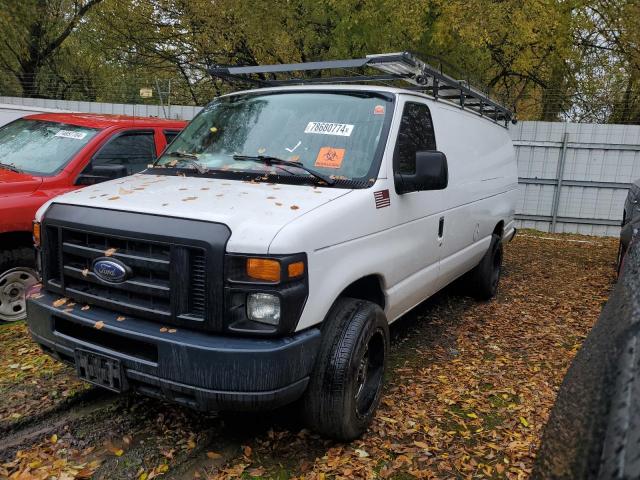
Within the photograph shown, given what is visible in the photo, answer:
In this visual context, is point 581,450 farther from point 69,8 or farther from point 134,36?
point 69,8

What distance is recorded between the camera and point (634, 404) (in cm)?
103

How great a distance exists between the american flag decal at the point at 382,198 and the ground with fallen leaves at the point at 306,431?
4.69ft

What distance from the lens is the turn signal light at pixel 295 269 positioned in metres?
2.59

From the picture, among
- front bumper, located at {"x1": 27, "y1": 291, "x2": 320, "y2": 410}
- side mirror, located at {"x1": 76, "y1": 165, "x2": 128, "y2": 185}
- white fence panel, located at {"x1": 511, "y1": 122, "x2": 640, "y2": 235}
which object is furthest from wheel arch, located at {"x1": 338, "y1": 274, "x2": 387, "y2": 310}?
white fence panel, located at {"x1": 511, "y1": 122, "x2": 640, "y2": 235}

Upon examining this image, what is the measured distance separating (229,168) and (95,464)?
6.57 ft

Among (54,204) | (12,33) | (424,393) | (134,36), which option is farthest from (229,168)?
(12,33)

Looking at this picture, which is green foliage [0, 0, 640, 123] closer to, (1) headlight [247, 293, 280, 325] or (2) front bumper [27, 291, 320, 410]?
(1) headlight [247, 293, 280, 325]

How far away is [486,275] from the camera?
20.2ft

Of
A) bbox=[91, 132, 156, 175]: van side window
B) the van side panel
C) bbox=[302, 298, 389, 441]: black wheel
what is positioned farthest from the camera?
bbox=[91, 132, 156, 175]: van side window

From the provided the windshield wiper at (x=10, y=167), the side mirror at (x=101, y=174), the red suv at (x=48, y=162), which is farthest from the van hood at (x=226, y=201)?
the windshield wiper at (x=10, y=167)

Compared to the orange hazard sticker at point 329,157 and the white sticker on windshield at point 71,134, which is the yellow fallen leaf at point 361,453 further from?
the white sticker on windshield at point 71,134

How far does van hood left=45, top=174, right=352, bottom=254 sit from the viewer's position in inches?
104

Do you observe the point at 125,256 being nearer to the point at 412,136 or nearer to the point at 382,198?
the point at 382,198

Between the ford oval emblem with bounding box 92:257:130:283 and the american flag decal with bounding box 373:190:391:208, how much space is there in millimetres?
1566
